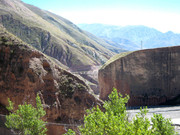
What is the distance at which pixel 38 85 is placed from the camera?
1992cm

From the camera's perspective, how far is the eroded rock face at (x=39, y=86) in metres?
19.5

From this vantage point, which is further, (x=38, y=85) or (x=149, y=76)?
(x=149, y=76)

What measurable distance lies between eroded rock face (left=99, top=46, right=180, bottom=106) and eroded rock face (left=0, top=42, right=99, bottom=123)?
956 inches

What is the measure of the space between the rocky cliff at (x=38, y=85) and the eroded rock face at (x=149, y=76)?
24.3m

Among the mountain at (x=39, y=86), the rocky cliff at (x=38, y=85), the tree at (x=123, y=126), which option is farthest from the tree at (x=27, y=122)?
the tree at (x=123, y=126)

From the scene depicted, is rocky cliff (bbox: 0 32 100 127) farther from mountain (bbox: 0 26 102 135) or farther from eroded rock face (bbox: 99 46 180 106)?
eroded rock face (bbox: 99 46 180 106)

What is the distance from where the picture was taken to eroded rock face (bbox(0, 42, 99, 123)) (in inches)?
767

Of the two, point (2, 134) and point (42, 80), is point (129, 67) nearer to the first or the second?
point (42, 80)

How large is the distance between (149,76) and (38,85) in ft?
101

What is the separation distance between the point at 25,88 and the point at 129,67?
2958cm

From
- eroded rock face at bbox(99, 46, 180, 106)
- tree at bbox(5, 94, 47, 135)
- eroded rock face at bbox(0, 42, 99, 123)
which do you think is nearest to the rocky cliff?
eroded rock face at bbox(0, 42, 99, 123)

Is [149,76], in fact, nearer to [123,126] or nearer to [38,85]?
[38,85]

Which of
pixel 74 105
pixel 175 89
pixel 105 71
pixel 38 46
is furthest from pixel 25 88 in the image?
pixel 38 46

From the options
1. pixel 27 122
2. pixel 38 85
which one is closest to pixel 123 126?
pixel 27 122
